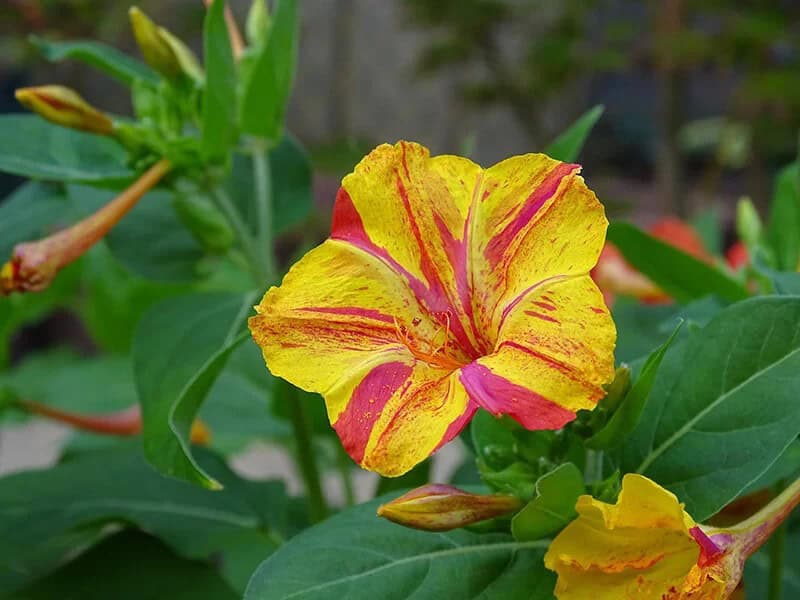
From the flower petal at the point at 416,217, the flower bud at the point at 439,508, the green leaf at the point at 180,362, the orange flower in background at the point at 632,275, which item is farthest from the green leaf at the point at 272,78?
the orange flower in background at the point at 632,275

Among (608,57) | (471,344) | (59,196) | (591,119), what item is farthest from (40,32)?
(471,344)


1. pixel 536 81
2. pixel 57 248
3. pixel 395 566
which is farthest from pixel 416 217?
pixel 536 81

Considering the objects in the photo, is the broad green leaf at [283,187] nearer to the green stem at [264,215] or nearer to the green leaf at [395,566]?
the green stem at [264,215]

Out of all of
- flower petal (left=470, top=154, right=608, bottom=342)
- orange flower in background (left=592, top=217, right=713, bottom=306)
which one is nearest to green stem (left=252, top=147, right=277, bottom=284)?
flower petal (left=470, top=154, right=608, bottom=342)

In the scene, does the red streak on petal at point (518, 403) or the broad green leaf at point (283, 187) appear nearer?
the red streak on petal at point (518, 403)

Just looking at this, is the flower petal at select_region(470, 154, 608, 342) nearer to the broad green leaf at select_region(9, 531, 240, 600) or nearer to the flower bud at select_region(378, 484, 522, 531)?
the flower bud at select_region(378, 484, 522, 531)

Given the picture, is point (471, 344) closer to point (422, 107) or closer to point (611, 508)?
point (611, 508)

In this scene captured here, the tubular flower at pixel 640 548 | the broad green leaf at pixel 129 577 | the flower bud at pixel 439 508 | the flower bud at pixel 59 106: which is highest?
the flower bud at pixel 59 106
